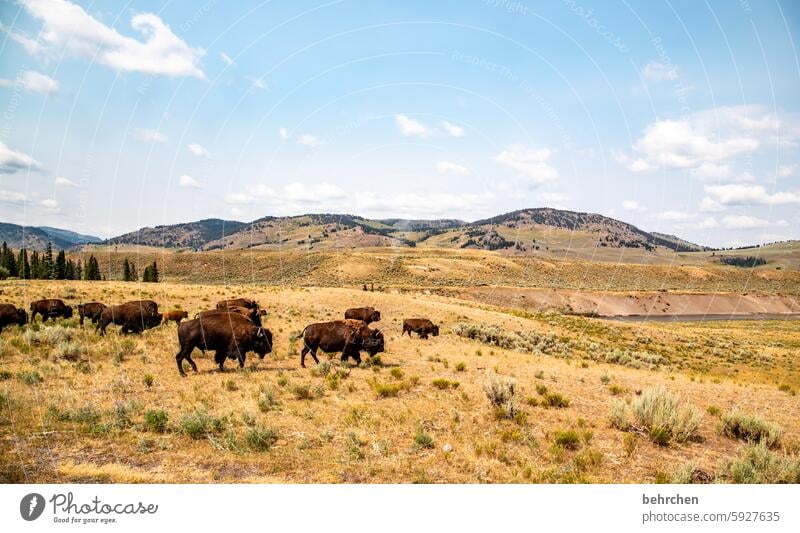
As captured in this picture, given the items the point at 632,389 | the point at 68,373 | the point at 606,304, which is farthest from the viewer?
the point at 606,304

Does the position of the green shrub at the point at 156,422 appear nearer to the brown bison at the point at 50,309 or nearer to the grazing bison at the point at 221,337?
the grazing bison at the point at 221,337

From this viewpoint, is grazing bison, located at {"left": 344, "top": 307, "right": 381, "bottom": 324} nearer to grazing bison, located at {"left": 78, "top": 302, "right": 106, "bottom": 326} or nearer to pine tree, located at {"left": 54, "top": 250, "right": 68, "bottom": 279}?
grazing bison, located at {"left": 78, "top": 302, "right": 106, "bottom": 326}

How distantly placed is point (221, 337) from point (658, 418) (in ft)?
42.2

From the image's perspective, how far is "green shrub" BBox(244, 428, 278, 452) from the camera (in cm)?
833

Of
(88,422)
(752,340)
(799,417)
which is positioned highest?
(88,422)

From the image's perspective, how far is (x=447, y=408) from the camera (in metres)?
11.1

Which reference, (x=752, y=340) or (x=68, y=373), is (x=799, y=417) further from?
(x=752, y=340)

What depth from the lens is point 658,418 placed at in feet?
31.5

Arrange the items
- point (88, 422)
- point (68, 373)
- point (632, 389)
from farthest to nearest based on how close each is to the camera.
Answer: point (632, 389) → point (68, 373) → point (88, 422)

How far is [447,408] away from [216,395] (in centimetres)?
624

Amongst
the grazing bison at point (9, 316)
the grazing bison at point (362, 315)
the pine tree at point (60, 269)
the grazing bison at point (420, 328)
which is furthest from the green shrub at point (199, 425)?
the pine tree at point (60, 269)

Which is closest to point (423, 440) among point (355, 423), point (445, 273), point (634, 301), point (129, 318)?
point (355, 423)

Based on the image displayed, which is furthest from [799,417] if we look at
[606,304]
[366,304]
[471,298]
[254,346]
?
[606,304]

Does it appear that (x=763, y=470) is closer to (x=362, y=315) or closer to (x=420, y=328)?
(x=420, y=328)
